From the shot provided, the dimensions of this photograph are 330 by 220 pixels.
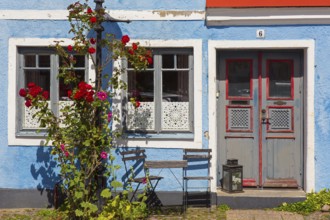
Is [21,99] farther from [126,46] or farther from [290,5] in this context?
[290,5]

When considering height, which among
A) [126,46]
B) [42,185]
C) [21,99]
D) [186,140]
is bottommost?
[42,185]

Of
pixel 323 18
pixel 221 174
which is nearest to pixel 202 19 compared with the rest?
pixel 323 18

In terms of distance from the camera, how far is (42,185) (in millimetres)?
8859

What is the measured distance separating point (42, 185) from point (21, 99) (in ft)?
4.48

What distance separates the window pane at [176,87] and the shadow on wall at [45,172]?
199 centimetres

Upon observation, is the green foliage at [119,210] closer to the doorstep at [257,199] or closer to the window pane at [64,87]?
the doorstep at [257,199]

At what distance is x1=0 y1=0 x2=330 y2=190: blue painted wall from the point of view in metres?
8.53

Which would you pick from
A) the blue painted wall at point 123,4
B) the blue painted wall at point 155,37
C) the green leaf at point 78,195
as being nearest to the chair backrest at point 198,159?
the blue painted wall at point 155,37

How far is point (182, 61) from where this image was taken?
28.9 feet

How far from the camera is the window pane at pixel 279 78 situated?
8977mm

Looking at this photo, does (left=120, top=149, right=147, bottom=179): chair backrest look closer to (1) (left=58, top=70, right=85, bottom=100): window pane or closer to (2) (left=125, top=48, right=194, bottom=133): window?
(2) (left=125, top=48, right=194, bottom=133): window

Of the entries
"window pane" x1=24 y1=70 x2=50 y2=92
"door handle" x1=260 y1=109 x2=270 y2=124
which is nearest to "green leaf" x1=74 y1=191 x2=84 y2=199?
"window pane" x1=24 y1=70 x2=50 y2=92

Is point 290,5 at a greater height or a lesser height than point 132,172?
greater

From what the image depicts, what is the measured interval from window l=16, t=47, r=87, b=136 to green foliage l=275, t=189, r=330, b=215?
142 inches
